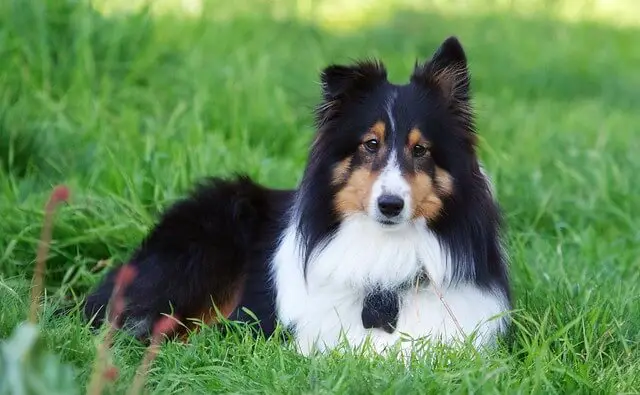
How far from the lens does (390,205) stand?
143 inches

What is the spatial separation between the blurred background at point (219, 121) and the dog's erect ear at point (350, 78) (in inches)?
38.6

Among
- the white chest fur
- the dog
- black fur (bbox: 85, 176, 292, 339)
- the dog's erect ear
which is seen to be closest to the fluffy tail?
black fur (bbox: 85, 176, 292, 339)

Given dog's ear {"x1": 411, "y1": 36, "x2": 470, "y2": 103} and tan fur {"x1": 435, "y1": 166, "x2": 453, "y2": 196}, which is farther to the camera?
dog's ear {"x1": 411, "y1": 36, "x2": 470, "y2": 103}

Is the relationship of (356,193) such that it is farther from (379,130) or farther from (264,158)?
(264,158)

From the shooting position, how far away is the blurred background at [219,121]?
5043 mm

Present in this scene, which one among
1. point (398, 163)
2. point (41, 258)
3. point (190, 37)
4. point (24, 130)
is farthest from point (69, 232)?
point (190, 37)

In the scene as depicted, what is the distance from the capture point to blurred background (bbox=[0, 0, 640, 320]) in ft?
16.5

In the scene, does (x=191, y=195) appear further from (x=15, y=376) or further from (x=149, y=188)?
(x=15, y=376)

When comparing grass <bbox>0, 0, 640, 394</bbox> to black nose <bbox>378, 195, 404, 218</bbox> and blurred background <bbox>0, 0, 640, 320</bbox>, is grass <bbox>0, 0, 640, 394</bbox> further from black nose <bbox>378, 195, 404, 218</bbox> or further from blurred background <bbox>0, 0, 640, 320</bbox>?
black nose <bbox>378, 195, 404, 218</bbox>

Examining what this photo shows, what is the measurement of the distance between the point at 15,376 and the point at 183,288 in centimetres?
206

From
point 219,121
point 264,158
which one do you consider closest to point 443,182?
point 264,158

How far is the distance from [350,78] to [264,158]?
7.69 feet

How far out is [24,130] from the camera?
223 inches

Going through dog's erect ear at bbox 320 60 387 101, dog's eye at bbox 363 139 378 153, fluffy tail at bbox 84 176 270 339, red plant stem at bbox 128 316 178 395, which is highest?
dog's erect ear at bbox 320 60 387 101
